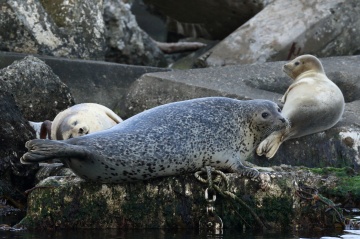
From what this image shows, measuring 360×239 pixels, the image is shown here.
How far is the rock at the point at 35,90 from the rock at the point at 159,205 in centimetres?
320

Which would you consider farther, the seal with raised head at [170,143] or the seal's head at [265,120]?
the seal's head at [265,120]

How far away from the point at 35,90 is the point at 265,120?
320 cm

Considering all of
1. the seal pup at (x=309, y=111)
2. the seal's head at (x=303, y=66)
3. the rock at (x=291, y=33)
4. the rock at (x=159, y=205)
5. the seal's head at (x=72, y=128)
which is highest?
the rock at (x=291, y=33)

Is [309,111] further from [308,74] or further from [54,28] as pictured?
[54,28]

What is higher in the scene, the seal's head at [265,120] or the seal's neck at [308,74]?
the seal's neck at [308,74]

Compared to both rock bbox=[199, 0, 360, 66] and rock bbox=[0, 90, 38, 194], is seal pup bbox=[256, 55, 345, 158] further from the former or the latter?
rock bbox=[199, 0, 360, 66]

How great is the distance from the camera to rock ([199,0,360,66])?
13.5 meters

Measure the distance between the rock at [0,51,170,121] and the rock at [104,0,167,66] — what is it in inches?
65.5

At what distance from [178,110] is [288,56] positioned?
6.56 metres

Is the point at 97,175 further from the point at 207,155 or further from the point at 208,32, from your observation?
the point at 208,32

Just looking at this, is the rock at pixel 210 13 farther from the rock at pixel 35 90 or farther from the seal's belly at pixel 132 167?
the seal's belly at pixel 132 167

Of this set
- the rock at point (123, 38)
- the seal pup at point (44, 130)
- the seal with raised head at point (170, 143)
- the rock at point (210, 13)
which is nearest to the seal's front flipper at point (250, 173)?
the seal with raised head at point (170, 143)

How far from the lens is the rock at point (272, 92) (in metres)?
10.1

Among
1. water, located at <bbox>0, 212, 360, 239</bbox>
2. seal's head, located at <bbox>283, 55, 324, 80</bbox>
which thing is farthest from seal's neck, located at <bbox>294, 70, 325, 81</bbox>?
water, located at <bbox>0, 212, 360, 239</bbox>
